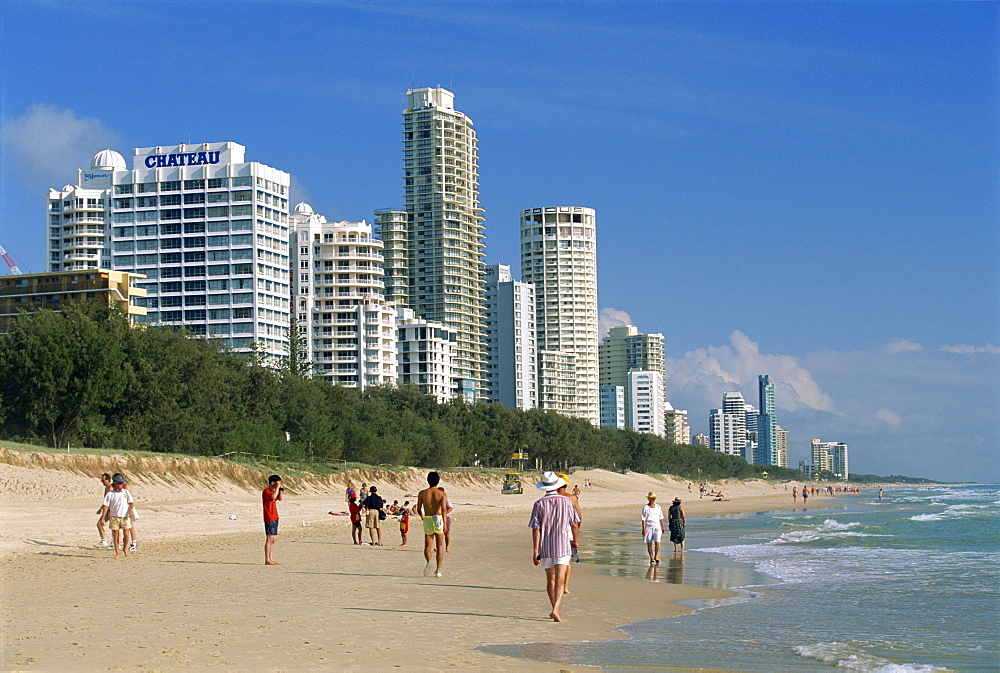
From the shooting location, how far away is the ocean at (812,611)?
39.7 ft

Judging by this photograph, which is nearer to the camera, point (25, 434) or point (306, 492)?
point (25, 434)

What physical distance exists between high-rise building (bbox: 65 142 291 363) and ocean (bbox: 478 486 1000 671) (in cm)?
11053

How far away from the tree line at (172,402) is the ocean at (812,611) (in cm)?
2931

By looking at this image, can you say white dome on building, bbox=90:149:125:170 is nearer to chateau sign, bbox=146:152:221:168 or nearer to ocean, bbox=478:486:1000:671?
chateau sign, bbox=146:152:221:168

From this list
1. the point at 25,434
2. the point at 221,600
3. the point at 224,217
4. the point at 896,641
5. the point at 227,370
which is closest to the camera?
the point at 896,641

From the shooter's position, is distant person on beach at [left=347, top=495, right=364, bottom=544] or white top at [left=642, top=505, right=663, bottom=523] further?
distant person on beach at [left=347, top=495, right=364, bottom=544]

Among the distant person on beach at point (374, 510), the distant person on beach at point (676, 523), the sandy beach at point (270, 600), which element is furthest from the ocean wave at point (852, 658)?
the distant person on beach at point (374, 510)

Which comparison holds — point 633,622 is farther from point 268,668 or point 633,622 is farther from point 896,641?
point 268,668

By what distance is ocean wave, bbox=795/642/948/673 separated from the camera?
466 inches

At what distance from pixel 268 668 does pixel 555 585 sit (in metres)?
4.51

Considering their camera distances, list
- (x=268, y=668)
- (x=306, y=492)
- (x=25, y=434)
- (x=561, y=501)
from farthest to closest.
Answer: (x=306, y=492)
(x=25, y=434)
(x=561, y=501)
(x=268, y=668)

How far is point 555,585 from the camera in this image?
530 inches

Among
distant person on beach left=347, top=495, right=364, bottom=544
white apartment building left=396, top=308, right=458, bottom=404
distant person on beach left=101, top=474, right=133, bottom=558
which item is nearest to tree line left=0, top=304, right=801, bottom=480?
distant person on beach left=347, top=495, right=364, bottom=544

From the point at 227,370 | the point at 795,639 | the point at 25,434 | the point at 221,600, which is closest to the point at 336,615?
the point at 221,600
